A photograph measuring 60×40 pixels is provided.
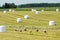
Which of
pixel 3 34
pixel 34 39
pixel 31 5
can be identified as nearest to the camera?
pixel 34 39

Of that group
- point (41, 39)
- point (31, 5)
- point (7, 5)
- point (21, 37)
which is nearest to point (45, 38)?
point (41, 39)

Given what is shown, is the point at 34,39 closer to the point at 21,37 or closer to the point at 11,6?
the point at 21,37

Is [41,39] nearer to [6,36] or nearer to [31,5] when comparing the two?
[6,36]

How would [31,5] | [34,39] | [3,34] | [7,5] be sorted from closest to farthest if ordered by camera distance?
[34,39] → [3,34] → [7,5] → [31,5]

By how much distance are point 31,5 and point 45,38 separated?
267 feet

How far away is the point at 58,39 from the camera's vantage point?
18.4 m

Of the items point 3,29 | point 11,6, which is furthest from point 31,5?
point 3,29

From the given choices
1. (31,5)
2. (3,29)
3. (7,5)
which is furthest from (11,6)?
(3,29)

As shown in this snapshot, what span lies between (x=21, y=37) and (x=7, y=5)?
224 ft

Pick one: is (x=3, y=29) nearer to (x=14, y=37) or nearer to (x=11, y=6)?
(x=14, y=37)

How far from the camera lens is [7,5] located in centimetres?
8644

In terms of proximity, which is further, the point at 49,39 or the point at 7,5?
the point at 7,5

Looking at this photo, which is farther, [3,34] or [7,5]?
[7,5]

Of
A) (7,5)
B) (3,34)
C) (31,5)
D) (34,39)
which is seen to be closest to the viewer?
(34,39)
